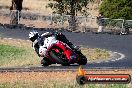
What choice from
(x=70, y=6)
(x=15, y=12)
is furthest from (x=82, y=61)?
(x=70, y=6)

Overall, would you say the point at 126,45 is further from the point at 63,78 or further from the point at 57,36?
the point at 63,78

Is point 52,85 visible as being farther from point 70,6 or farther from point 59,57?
point 70,6

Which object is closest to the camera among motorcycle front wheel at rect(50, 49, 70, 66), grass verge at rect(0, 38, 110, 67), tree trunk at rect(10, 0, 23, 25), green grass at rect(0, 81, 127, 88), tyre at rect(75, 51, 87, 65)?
green grass at rect(0, 81, 127, 88)

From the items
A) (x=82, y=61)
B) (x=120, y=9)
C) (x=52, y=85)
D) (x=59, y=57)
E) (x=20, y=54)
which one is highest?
(x=52, y=85)

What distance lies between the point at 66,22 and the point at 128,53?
21492 mm

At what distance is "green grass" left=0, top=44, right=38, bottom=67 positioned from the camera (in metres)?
23.6

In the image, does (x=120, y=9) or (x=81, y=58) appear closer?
(x=81, y=58)

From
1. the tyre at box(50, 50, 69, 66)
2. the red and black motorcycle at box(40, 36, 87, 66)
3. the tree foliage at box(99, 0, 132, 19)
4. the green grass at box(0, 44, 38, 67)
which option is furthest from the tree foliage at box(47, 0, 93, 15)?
the red and black motorcycle at box(40, 36, 87, 66)

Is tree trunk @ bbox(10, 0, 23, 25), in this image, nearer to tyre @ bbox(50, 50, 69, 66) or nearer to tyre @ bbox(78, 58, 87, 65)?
tyre @ bbox(78, 58, 87, 65)

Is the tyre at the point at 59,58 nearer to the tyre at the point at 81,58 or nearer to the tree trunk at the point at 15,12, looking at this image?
the tyre at the point at 81,58

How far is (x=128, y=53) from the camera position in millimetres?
28828

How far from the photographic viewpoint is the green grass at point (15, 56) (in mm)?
23594

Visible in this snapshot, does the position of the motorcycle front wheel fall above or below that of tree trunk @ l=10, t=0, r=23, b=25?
above

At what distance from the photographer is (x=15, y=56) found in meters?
27.1
